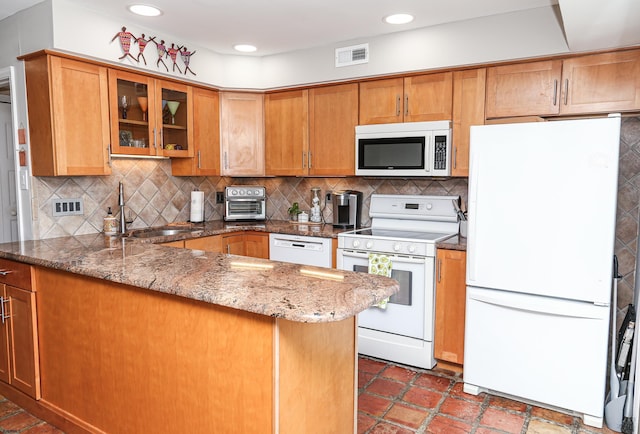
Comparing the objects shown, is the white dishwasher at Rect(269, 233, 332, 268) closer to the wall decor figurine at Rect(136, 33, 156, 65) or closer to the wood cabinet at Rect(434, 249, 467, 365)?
the wood cabinet at Rect(434, 249, 467, 365)

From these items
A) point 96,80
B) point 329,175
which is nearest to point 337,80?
point 329,175

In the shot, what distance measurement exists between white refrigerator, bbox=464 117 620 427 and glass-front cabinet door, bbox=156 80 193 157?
2.36 meters

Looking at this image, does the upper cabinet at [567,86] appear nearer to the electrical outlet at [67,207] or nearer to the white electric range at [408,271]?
the white electric range at [408,271]

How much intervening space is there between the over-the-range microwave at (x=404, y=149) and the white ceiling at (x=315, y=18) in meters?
0.74

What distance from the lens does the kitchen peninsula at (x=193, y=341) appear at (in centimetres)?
153

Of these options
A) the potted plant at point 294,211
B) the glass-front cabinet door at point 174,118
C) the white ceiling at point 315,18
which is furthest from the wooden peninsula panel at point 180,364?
the potted plant at point 294,211

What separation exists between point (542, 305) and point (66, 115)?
318cm

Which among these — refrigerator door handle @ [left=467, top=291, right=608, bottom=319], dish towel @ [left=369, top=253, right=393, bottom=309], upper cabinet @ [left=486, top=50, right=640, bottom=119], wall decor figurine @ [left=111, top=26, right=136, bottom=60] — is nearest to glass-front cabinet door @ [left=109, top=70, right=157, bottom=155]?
wall decor figurine @ [left=111, top=26, right=136, bottom=60]

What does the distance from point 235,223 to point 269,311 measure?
2900 mm

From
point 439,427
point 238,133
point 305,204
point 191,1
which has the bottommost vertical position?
point 439,427

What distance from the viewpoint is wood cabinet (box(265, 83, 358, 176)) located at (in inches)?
146

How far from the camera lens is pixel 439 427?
7.92 ft

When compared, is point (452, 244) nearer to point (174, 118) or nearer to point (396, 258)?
point (396, 258)

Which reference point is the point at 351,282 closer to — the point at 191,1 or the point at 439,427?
the point at 439,427
